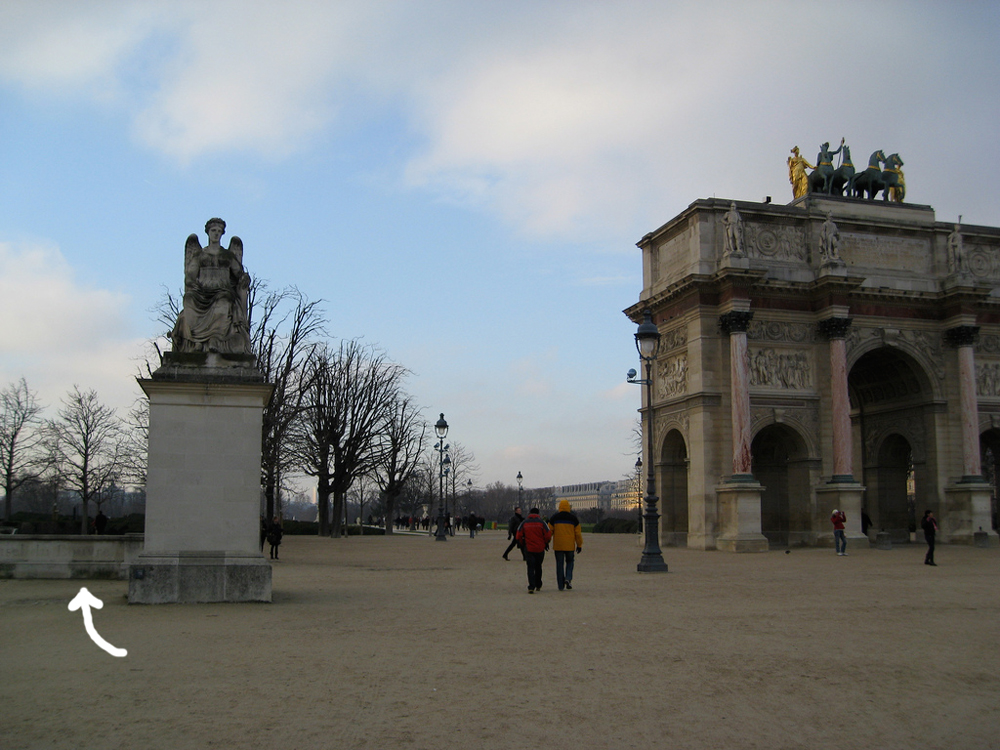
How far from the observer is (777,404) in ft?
116

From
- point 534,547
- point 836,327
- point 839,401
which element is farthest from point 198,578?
point 836,327

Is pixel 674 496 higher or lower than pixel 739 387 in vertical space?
lower

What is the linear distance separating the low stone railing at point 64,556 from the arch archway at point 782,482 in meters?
24.2

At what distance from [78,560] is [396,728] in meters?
14.3

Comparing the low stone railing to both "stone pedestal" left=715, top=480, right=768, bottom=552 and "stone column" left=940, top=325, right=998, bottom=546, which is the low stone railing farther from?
"stone column" left=940, top=325, right=998, bottom=546

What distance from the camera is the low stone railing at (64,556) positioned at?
18375mm

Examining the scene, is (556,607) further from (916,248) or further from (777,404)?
(916,248)

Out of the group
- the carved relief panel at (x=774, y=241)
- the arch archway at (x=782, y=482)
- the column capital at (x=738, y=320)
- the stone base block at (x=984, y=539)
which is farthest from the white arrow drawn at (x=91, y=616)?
the stone base block at (x=984, y=539)

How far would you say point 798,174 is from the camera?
1582 inches

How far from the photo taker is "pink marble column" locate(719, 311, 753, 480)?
33.7 m

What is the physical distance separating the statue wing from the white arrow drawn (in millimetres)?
5291

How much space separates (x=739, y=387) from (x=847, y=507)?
19.3 ft

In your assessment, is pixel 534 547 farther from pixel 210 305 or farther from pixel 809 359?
pixel 809 359

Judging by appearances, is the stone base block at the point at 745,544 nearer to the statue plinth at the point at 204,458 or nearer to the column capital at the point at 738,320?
the column capital at the point at 738,320
